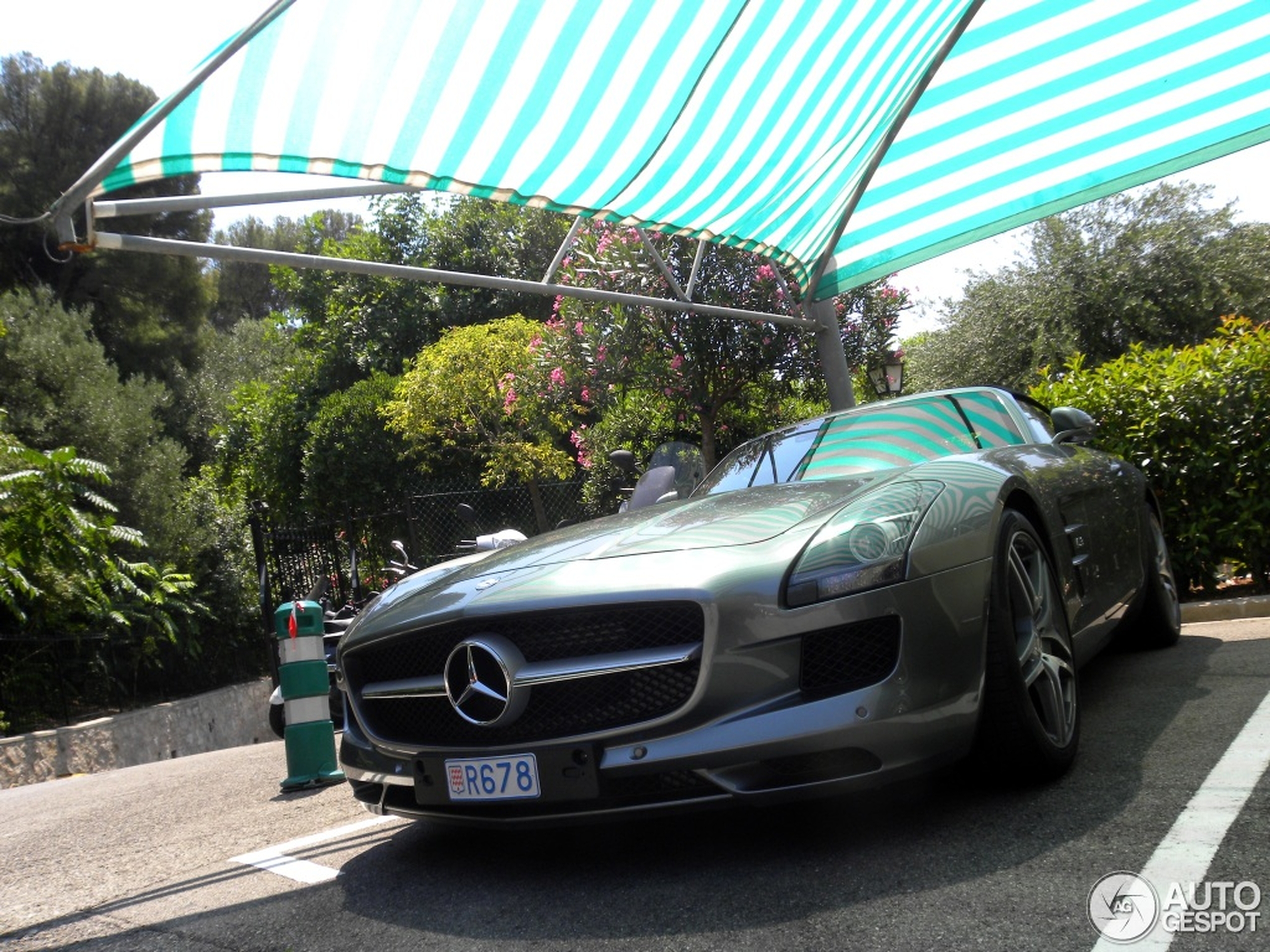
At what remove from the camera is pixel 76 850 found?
4203 millimetres

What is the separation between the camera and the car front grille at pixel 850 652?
269 cm

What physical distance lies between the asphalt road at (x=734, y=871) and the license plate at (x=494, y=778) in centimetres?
24

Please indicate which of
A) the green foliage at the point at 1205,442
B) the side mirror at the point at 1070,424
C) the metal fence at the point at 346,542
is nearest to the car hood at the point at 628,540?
the side mirror at the point at 1070,424

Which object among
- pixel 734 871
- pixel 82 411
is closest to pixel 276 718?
pixel 734 871

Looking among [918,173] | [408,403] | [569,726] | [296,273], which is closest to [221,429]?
[296,273]

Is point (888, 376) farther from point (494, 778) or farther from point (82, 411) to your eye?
point (82, 411)

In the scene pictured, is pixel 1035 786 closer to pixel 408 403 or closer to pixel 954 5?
pixel 954 5

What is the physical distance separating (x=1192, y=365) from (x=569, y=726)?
22.6ft

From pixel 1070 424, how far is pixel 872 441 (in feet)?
2.96

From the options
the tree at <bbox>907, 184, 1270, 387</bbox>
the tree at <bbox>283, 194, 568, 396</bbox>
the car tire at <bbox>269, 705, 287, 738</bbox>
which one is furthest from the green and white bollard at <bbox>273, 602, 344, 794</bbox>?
the tree at <bbox>283, 194, 568, 396</bbox>

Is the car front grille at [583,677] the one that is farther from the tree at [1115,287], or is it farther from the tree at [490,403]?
the tree at [1115,287]

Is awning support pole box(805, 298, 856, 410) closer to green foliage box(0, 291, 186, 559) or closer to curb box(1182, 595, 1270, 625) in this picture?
curb box(1182, 595, 1270, 625)

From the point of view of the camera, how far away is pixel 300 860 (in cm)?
354

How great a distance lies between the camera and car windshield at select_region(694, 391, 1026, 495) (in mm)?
4332
